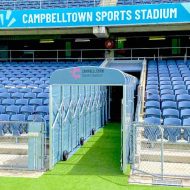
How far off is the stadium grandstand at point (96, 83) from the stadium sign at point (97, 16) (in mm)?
53

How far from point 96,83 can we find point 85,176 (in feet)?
7.98

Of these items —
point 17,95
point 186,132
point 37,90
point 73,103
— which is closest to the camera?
point 186,132

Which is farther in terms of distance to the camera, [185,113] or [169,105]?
[169,105]

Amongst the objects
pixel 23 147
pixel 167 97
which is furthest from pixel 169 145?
pixel 23 147

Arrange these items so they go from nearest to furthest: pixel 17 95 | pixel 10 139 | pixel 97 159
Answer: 1. pixel 97 159
2. pixel 10 139
3. pixel 17 95

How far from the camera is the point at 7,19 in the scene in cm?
2247

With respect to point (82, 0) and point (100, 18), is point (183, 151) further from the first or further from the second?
point (82, 0)

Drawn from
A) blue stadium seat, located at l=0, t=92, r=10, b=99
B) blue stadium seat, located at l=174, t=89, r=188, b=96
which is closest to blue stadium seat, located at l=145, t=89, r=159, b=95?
blue stadium seat, located at l=174, t=89, r=188, b=96

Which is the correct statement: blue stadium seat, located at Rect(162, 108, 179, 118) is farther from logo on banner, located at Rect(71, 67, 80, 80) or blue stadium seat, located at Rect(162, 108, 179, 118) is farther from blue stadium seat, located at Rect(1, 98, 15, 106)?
blue stadium seat, located at Rect(1, 98, 15, 106)

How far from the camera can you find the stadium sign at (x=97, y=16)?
2059cm

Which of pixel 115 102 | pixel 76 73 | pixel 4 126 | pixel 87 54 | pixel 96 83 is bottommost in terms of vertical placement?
pixel 4 126

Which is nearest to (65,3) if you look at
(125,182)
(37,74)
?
(37,74)

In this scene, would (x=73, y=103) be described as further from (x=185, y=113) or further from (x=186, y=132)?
(x=186, y=132)

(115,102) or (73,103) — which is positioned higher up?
(73,103)
